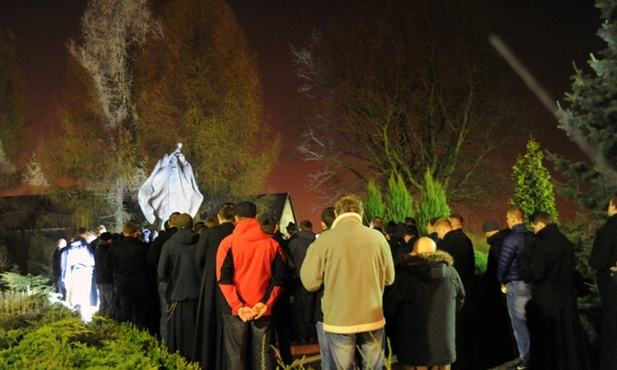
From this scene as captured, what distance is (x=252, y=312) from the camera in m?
6.39

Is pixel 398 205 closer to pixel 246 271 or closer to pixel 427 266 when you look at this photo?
pixel 427 266

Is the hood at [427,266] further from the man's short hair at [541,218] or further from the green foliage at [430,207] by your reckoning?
the green foliage at [430,207]

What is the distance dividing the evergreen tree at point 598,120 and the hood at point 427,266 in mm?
4869

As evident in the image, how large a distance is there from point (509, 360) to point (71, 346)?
6745 millimetres

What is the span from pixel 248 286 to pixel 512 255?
3.65 m

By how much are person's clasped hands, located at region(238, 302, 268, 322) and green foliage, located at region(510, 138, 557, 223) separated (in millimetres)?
19800

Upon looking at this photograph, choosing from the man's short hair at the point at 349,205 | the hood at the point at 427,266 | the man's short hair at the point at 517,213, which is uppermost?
the man's short hair at the point at 517,213

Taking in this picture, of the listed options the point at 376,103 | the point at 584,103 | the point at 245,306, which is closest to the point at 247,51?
the point at 376,103

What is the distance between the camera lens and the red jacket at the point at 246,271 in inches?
252

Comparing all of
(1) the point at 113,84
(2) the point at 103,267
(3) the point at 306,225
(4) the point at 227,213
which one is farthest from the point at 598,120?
(1) the point at 113,84

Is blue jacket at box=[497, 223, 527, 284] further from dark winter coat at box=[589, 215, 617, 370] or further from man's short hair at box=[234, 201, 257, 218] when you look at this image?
man's short hair at box=[234, 201, 257, 218]

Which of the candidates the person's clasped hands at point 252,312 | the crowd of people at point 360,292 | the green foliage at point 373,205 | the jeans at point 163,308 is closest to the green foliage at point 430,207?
the green foliage at point 373,205

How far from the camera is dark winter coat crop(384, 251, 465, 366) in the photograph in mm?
6301

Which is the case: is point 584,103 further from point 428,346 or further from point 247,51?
point 247,51
